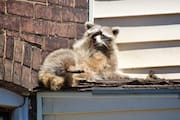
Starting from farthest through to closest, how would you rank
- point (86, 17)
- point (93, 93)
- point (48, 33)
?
1. point (86, 17)
2. point (48, 33)
3. point (93, 93)

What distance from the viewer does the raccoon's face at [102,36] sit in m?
4.82

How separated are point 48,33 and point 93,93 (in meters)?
0.72

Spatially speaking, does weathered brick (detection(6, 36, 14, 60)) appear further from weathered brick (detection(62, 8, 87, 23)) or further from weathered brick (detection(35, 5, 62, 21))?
weathered brick (detection(62, 8, 87, 23))

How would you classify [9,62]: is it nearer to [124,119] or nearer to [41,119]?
[41,119]

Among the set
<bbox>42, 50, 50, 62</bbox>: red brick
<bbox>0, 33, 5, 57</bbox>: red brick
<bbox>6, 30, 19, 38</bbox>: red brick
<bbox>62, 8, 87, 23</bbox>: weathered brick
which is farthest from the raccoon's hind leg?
<bbox>62, 8, 87, 23</bbox>: weathered brick

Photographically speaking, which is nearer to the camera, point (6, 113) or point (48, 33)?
point (6, 113)

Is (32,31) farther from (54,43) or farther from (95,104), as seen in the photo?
(95,104)

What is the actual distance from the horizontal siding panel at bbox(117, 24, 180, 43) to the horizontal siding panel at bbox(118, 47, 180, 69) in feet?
0.33

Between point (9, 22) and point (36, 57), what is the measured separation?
1.25ft

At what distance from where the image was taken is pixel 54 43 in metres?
4.61

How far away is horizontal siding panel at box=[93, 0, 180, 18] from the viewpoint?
498 centimetres

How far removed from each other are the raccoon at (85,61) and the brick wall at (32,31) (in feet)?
0.31

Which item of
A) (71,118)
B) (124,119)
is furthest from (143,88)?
(71,118)

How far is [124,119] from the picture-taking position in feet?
14.4
